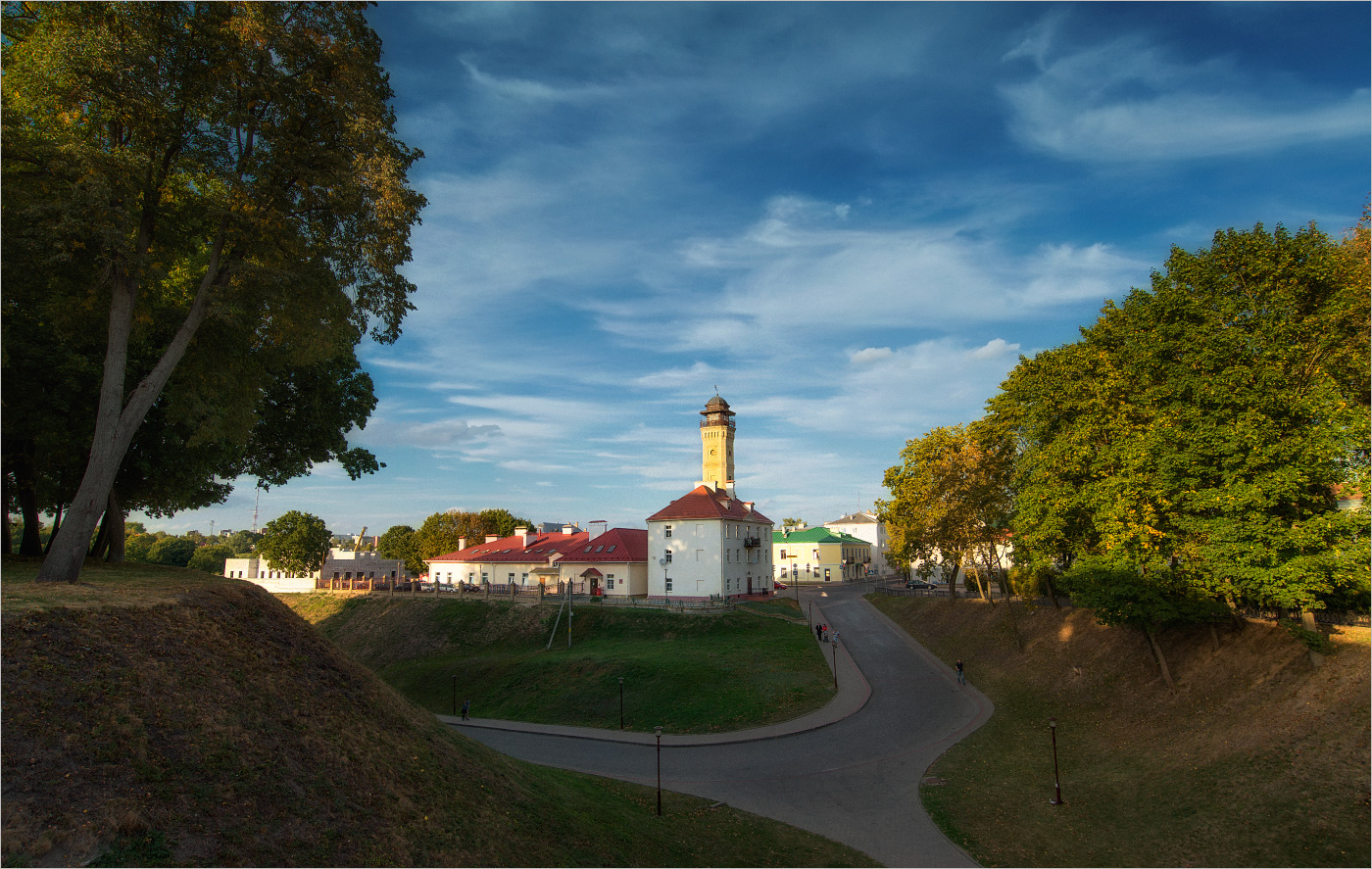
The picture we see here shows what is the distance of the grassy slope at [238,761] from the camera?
8.07 meters

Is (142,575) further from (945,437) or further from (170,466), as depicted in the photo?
(945,437)

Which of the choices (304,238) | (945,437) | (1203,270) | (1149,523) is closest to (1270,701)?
(1149,523)

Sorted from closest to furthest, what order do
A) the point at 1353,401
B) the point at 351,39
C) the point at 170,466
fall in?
the point at 351,39
the point at 1353,401
the point at 170,466

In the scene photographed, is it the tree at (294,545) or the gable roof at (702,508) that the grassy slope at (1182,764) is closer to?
the gable roof at (702,508)

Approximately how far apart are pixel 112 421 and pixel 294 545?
80737 millimetres

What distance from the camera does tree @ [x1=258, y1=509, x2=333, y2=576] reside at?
84.1 meters

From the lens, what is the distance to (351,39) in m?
16.0

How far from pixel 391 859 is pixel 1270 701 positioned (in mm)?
22558

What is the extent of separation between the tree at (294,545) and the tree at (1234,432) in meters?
87.1

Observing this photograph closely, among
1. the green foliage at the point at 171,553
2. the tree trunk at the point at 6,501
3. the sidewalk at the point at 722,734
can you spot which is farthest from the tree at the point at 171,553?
the tree trunk at the point at 6,501

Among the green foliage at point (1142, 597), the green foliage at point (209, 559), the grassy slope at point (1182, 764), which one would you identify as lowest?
the grassy slope at point (1182, 764)

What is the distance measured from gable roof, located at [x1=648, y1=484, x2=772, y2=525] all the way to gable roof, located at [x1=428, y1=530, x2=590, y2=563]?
6.33 meters

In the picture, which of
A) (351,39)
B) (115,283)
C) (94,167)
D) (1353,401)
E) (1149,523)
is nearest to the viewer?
(94,167)

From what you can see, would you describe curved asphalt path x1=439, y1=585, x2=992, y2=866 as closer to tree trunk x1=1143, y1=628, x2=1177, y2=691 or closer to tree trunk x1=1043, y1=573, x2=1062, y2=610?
tree trunk x1=1043, y1=573, x2=1062, y2=610
